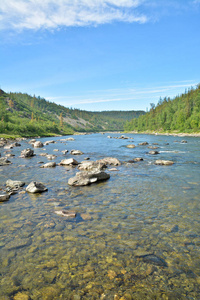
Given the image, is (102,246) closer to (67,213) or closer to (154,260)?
(154,260)

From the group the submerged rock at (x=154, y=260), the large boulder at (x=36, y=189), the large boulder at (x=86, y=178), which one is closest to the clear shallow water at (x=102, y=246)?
the submerged rock at (x=154, y=260)

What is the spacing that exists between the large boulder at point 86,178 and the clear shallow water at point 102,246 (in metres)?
2.09

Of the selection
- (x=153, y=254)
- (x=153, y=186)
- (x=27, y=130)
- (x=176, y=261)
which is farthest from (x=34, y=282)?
(x=27, y=130)

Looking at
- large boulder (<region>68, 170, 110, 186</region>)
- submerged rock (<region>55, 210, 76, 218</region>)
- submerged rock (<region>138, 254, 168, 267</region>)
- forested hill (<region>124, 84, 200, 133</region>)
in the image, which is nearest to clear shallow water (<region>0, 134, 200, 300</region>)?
submerged rock (<region>138, 254, 168, 267</region>)

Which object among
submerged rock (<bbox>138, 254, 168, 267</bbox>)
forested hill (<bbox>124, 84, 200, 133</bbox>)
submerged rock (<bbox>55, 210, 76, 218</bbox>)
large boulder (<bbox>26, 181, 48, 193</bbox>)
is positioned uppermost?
forested hill (<bbox>124, 84, 200, 133</bbox>)

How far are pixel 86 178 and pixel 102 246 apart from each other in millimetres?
9142

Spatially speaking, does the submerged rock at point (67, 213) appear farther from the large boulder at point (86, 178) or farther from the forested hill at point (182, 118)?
the forested hill at point (182, 118)

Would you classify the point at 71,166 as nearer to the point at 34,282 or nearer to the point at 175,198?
the point at 175,198

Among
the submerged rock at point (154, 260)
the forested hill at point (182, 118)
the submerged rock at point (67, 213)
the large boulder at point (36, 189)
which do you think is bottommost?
the submerged rock at point (154, 260)

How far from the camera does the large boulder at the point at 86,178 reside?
15.5 meters

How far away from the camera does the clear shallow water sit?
17.2ft

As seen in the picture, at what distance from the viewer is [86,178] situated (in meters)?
16.1

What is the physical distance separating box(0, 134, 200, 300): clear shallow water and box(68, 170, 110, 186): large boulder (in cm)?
209

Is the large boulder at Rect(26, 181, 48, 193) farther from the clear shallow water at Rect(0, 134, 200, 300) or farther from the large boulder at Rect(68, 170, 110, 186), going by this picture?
the large boulder at Rect(68, 170, 110, 186)
